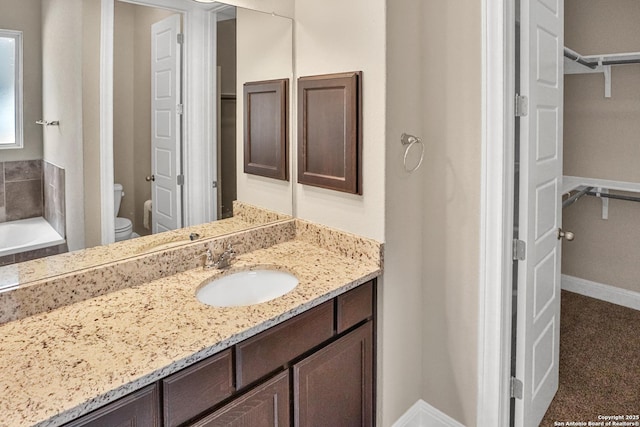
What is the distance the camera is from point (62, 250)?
55.1 inches

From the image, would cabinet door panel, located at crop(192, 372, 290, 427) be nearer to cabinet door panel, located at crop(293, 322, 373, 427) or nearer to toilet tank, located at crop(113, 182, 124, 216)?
cabinet door panel, located at crop(293, 322, 373, 427)

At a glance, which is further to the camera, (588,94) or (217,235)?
(588,94)

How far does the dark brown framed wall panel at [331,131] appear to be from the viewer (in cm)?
169

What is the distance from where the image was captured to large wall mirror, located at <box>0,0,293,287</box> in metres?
1.32

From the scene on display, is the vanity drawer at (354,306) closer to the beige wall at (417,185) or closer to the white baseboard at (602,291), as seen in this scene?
the beige wall at (417,185)

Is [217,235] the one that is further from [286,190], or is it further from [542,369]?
[542,369]

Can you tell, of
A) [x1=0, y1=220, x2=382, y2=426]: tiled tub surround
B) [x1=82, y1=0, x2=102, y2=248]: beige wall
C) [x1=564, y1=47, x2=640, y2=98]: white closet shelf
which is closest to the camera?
[x1=0, y1=220, x2=382, y2=426]: tiled tub surround

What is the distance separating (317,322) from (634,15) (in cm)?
322

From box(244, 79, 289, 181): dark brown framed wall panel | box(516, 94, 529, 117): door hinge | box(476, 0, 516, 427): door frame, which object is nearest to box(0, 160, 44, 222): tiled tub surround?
box(244, 79, 289, 181): dark brown framed wall panel

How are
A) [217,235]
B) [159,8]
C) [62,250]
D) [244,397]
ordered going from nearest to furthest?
[244,397]
[62,250]
[159,8]
[217,235]

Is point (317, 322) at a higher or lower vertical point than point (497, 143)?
lower

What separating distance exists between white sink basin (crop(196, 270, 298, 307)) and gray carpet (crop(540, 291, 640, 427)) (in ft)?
4.57

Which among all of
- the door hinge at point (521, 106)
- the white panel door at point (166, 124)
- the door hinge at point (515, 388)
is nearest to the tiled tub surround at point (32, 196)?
the white panel door at point (166, 124)

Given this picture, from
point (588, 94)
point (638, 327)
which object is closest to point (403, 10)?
point (588, 94)
